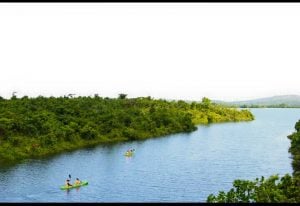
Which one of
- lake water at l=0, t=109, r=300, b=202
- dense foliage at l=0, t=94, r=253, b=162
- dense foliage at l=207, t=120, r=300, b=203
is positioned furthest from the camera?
dense foliage at l=0, t=94, r=253, b=162

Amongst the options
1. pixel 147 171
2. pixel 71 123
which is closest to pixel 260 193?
pixel 147 171

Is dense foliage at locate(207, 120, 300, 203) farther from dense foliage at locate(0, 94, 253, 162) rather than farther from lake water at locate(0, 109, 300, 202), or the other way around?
dense foliage at locate(0, 94, 253, 162)

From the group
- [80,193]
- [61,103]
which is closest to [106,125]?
[61,103]

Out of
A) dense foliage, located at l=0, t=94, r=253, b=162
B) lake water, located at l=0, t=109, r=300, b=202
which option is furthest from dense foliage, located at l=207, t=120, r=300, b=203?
dense foliage, located at l=0, t=94, r=253, b=162

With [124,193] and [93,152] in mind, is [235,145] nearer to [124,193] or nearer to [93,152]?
[93,152]

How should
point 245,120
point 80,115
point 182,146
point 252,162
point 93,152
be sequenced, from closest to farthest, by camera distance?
point 252,162
point 93,152
point 182,146
point 80,115
point 245,120

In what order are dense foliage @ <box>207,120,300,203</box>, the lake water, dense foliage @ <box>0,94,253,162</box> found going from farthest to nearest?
dense foliage @ <box>0,94,253,162</box> < the lake water < dense foliage @ <box>207,120,300,203</box>
